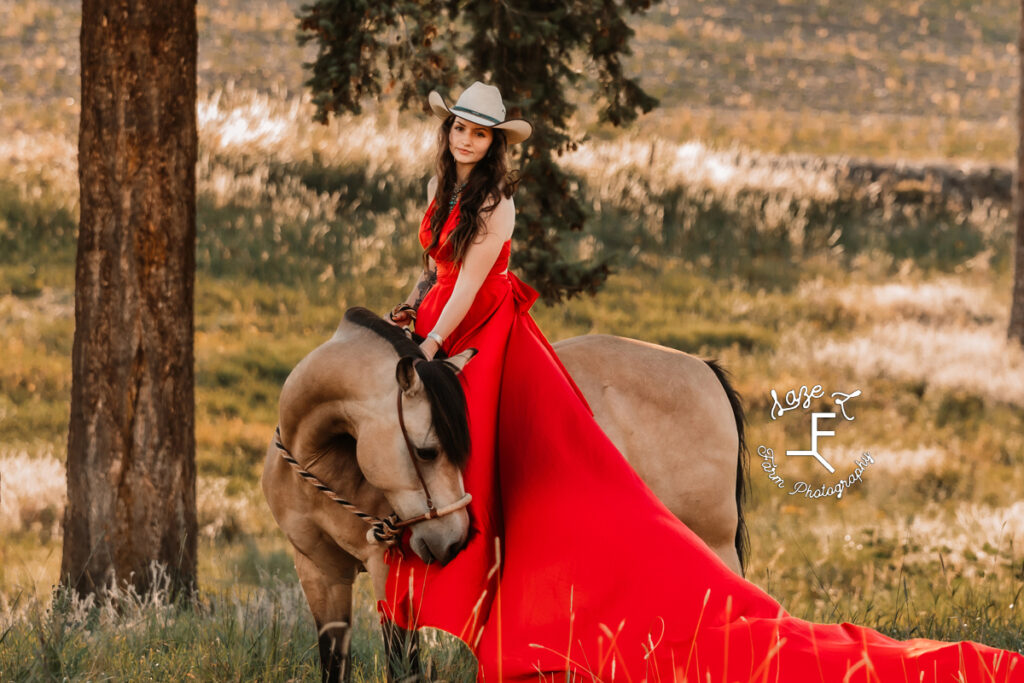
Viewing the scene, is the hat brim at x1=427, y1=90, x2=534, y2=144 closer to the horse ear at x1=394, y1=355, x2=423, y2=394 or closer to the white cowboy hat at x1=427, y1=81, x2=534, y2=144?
the white cowboy hat at x1=427, y1=81, x2=534, y2=144

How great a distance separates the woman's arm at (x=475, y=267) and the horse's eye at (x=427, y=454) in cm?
49

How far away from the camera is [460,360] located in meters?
3.88

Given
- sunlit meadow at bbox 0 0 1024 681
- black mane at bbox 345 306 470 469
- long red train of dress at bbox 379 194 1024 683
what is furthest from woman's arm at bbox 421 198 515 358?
sunlit meadow at bbox 0 0 1024 681

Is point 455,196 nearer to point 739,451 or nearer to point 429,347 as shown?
point 429,347

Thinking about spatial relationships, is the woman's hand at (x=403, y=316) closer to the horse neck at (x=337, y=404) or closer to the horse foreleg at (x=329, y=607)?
the horse neck at (x=337, y=404)

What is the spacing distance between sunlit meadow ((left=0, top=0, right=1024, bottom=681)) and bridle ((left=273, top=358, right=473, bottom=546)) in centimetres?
62

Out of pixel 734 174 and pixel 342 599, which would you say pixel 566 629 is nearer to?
pixel 342 599

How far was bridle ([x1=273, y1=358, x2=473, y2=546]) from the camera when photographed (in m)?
3.78

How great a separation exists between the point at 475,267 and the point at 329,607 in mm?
1590

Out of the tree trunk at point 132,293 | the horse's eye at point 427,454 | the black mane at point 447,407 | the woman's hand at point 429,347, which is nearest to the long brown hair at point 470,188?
the woman's hand at point 429,347

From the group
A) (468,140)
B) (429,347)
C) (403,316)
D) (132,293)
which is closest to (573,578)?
(429,347)

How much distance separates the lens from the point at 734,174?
18.7 metres

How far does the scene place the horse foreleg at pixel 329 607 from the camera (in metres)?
4.54

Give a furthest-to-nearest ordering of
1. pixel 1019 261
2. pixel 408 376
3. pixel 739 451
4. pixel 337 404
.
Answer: pixel 1019 261 < pixel 739 451 < pixel 337 404 < pixel 408 376
